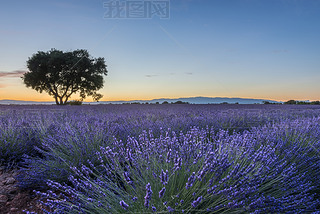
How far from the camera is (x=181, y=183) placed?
53.3 inches

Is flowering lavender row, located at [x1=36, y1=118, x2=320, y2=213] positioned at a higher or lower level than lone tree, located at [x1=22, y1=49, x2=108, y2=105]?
lower

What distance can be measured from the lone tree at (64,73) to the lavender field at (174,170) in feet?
58.3

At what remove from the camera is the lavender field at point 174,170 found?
1.22m

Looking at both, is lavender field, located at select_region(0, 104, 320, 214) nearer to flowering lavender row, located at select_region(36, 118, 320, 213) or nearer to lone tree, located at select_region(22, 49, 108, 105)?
flowering lavender row, located at select_region(36, 118, 320, 213)

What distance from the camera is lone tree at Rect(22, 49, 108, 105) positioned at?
1980 centimetres

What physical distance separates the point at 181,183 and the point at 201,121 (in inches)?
105

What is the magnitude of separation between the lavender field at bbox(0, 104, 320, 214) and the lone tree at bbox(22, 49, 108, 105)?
1777 centimetres

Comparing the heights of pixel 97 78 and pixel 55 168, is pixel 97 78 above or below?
above

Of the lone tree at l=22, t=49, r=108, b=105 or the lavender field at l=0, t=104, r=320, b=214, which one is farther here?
the lone tree at l=22, t=49, r=108, b=105

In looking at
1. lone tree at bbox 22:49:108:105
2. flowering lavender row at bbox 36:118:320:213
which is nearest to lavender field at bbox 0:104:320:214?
flowering lavender row at bbox 36:118:320:213

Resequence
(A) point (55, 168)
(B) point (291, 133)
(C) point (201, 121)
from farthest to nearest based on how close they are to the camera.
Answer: (C) point (201, 121) < (B) point (291, 133) < (A) point (55, 168)

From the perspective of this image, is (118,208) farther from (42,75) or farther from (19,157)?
(42,75)

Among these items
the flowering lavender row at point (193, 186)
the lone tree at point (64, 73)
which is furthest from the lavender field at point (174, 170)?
the lone tree at point (64, 73)

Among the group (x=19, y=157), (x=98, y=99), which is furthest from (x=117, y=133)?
(x=98, y=99)
